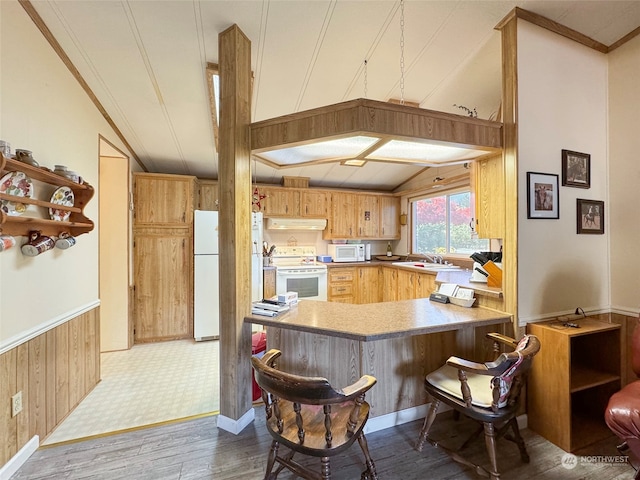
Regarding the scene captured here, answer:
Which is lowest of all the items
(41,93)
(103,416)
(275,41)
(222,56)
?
(103,416)

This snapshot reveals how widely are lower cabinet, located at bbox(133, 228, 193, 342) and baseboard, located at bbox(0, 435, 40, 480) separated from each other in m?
1.90

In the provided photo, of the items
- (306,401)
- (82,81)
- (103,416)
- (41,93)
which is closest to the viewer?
(306,401)

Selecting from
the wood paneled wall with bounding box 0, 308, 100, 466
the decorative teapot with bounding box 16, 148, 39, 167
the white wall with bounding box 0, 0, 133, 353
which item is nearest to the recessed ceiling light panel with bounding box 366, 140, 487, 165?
the decorative teapot with bounding box 16, 148, 39, 167

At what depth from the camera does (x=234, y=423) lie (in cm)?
197

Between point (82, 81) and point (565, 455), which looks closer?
→ point (565, 455)

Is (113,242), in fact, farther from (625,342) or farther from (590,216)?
(625,342)

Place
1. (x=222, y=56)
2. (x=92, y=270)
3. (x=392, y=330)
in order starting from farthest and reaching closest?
(x=92, y=270) < (x=222, y=56) < (x=392, y=330)

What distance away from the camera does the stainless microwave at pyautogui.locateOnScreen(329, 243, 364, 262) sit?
4.97 metres

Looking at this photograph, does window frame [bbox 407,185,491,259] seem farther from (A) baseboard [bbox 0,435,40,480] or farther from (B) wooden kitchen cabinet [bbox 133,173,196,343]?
(A) baseboard [bbox 0,435,40,480]

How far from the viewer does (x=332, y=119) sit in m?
1.74

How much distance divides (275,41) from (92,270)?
8.52ft

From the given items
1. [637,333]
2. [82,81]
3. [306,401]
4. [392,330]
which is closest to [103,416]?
[306,401]

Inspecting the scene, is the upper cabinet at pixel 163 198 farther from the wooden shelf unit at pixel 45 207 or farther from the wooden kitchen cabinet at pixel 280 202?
the wooden shelf unit at pixel 45 207

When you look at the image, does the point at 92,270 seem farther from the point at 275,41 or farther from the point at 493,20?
the point at 493,20
